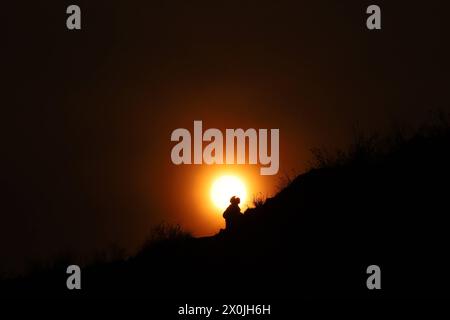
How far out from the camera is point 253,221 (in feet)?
73.0

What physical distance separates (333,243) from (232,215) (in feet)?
15.0

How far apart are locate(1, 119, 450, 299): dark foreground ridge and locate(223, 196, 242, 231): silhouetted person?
294mm

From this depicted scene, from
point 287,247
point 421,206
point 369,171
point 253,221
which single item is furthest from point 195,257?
point 421,206

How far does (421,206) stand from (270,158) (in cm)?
953

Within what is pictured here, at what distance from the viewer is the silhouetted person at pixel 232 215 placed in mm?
22859

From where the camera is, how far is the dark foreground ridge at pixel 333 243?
17562 millimetres

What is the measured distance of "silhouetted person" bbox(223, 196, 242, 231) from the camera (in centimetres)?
2286

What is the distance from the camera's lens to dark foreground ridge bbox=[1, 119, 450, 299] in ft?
57.6

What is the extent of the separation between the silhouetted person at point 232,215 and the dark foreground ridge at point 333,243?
0.97ft

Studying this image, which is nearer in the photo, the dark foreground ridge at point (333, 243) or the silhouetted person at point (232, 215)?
the dark foreground ridge at point (333, 243)

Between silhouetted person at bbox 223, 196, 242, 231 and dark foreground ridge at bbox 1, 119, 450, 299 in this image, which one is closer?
dark foreground ridge at bbox 1, 119, 450, 299

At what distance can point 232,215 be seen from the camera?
2302cm

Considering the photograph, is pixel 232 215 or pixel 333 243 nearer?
pixel 333 243
